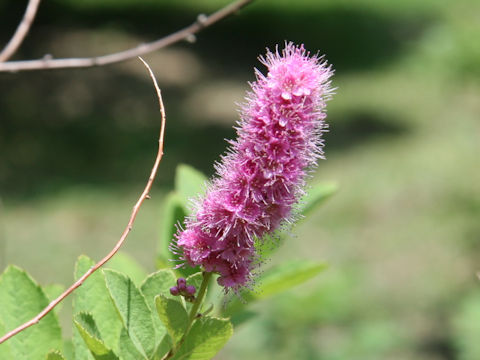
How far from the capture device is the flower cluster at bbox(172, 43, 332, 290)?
1055 millimetres

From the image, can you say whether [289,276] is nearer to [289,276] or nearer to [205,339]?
[289,276]

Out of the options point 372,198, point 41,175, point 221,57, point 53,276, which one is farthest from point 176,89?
point 53,276

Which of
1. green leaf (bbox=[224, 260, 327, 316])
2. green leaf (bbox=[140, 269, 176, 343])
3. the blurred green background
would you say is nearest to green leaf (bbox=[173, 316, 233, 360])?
green leaf (bbox=[140, 269, 176, 343])

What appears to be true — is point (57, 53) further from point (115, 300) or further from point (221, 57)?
point (115, 300)

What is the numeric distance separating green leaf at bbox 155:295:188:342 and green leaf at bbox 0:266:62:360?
0.90 ft

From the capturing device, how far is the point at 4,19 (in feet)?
36.6

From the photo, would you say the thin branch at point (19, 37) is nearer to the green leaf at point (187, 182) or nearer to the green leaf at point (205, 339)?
the green leaf at point (187, 182)

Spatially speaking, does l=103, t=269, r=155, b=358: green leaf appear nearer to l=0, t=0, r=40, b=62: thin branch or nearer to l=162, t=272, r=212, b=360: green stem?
l=162, t=272, r=212, b=360: green stem

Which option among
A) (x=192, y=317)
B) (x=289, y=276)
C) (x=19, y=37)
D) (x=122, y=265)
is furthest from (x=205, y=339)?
(x=19, y=37)

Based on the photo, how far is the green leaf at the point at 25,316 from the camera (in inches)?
48.3

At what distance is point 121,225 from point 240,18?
276 inches

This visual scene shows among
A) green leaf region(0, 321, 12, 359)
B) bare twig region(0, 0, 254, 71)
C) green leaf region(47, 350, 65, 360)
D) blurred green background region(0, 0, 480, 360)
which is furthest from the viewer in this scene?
blurred green background region(0, 0, 480, 360)

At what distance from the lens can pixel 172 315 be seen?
1.04 meters

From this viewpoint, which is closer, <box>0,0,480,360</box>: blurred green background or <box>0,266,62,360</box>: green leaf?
<box>0,266,62,360</box>: green leaf
